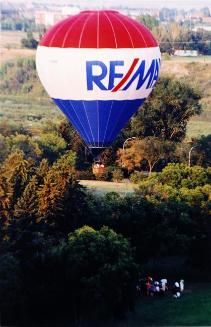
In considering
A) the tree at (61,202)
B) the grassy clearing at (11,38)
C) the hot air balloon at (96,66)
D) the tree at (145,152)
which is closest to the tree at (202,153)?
the tree at (145,152)

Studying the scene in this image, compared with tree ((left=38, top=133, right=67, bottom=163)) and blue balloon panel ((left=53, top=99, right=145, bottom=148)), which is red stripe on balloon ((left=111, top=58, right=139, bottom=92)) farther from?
tree ((left=38, top=133, right=67, bottom=163))

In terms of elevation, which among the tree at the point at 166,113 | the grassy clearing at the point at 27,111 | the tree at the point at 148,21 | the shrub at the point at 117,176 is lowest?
the shrub at the point at 117,176

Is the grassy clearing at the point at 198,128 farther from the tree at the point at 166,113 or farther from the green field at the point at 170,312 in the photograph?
the green field at the point at 170,312

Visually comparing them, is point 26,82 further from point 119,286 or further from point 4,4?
point 119,286

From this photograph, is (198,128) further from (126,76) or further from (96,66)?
(96,66)

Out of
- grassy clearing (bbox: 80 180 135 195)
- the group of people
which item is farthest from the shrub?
the group of people

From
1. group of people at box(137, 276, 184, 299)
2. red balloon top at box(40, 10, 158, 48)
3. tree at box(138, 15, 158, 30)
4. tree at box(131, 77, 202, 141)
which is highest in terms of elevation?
tree at box(138, 15, 158, 30)
